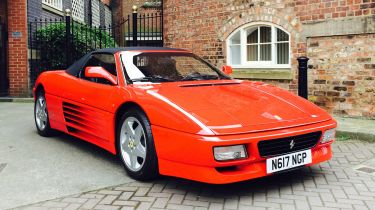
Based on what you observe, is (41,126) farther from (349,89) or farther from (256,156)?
(349,89)

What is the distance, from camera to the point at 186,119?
3588 mm

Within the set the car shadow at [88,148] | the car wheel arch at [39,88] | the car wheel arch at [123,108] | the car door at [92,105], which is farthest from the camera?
the car wheel arch at [39,88]

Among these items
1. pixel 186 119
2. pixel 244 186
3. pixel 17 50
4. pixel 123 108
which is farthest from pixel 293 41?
pixel 17 50

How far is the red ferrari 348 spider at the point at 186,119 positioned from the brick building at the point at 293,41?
2990mm

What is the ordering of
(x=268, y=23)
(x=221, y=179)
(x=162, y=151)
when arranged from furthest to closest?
(x=268, y=23), (x=162, y=151), (x=221, y=179)

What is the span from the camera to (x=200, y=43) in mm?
10367

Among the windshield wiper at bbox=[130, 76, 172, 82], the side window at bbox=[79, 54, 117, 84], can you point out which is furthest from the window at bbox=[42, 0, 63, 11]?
the windshield wiper at bbox=[130, 76, 172, 82]

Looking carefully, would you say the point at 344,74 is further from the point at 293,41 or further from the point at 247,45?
the point at 247,45

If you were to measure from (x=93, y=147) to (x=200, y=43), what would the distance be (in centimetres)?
533

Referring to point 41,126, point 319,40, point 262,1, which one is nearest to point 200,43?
point 262,1

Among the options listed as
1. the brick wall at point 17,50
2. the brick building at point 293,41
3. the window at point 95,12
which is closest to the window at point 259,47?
the brick building at point 293,41

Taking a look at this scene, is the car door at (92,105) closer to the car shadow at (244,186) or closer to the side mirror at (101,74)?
the side mirror at (101,74)

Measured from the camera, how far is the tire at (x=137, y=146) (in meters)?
3.93

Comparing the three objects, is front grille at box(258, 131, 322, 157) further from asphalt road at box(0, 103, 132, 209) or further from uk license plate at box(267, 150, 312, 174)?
asphalt road at box(0, 103, 132, 209)
